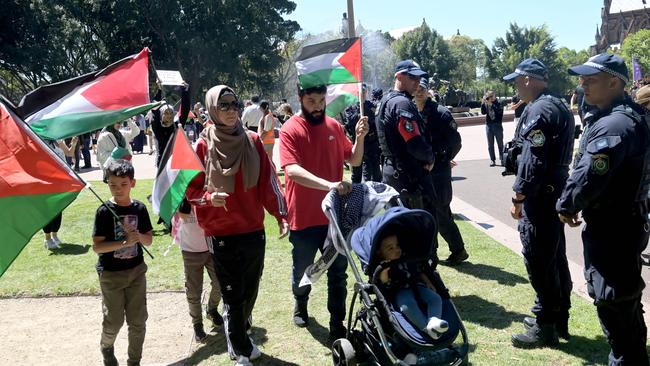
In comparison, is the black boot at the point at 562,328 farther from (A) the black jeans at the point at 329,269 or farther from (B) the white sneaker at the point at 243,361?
(B) the white sneaker at the point at 243,361

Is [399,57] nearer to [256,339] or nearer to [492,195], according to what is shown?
[492,195]

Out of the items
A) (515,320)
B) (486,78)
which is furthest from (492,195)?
(486,78)

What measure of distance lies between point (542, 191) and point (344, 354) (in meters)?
1.88

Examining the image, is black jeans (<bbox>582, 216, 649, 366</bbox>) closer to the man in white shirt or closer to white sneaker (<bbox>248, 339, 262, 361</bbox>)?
white sneaker (<bbox>248, 339, 262, 361</bbox>)

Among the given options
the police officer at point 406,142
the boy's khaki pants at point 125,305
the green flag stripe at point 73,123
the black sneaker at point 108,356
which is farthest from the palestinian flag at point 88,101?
the police officer at point 406,142

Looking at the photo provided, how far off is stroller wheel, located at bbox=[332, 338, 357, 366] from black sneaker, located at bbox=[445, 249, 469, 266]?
2.99 metres

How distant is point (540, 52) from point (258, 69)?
5002 centimetres

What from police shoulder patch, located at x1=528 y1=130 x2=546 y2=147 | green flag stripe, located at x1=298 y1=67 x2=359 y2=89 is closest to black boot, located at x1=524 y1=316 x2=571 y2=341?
police shoulder patch, located at x1=528 y1=130 x2=546 y2=147

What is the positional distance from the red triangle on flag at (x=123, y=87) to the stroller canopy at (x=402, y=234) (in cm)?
184

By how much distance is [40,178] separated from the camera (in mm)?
3109

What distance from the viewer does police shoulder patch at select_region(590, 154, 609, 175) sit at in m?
3.16

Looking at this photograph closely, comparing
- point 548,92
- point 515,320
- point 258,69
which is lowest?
point 515,320

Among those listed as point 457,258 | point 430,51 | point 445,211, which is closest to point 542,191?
point 445,211

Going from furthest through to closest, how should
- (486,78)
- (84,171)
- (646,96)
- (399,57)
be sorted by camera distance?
(486,78), (399,57), (84,171), (646,96)
